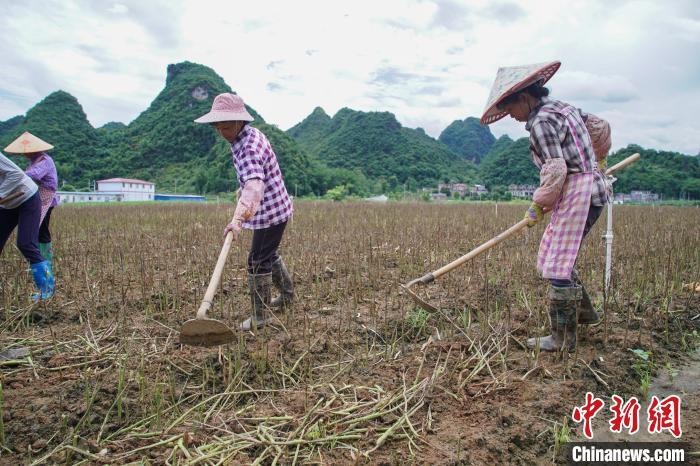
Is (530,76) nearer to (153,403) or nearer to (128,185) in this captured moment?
(153,403)

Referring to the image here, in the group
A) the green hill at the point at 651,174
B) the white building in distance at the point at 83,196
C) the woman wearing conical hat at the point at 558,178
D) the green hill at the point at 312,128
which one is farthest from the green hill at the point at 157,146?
the woman wearing conical hat at the point at 558,178

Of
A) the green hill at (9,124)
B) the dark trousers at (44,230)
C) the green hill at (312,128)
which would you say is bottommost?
the dark trousers at (44,230)

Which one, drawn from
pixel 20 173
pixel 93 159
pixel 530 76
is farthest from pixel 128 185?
pixel 530 76

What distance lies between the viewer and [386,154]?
60.7m

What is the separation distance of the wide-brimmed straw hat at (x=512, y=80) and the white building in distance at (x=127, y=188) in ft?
125

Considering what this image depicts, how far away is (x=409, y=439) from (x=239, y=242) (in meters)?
4.67

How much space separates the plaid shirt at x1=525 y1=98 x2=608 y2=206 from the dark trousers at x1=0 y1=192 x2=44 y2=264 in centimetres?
378

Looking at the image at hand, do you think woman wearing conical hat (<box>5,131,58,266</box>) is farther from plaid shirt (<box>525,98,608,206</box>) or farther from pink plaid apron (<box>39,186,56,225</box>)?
plaid shirt (<box>525,98,608,206</box>)

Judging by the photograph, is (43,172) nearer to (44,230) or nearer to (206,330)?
(44,230)

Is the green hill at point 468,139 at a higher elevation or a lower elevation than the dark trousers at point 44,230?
higher

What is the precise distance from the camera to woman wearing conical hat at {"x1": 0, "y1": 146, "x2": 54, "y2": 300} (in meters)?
3.16

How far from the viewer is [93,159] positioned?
149ft

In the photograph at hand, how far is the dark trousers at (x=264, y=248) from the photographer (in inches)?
117

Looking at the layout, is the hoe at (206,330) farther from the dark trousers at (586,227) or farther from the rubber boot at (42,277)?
the rubber boot at (42,277)
